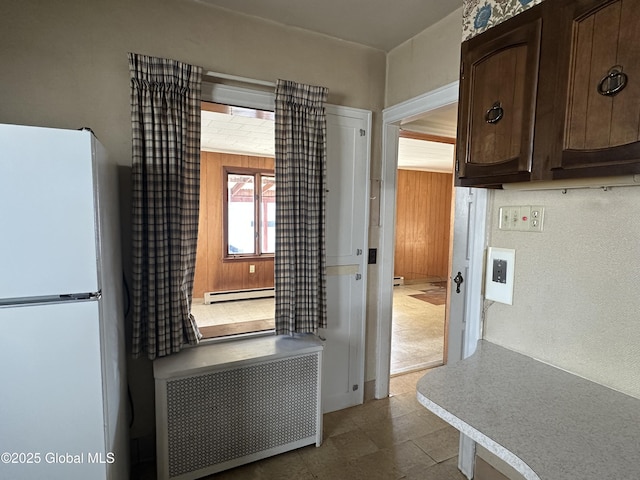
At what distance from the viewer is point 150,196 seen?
179 centimetres

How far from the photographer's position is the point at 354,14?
→ 2061 millimetres

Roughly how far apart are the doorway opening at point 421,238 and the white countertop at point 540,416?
3058 millimetres

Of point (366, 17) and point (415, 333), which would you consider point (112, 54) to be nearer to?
point (366, 17)

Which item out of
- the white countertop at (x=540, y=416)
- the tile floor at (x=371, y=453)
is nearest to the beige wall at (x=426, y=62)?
the white countertop at (x=540, y=416)

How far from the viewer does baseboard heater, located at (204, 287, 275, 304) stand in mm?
5598

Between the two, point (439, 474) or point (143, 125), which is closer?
point (143, 125)

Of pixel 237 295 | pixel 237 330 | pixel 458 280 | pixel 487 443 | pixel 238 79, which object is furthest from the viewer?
pixel 237 295

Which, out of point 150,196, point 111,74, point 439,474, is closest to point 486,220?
point 439,474

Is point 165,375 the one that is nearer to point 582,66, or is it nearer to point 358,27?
point 582,66

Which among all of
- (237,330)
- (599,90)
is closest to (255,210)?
(237,330)

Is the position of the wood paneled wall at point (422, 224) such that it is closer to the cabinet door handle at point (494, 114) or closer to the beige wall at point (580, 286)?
the beige wall at point (580, 286)

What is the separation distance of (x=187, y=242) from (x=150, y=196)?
32 cm

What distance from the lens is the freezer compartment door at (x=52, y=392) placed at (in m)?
1.08

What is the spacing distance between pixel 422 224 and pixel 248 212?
400 centimetres
